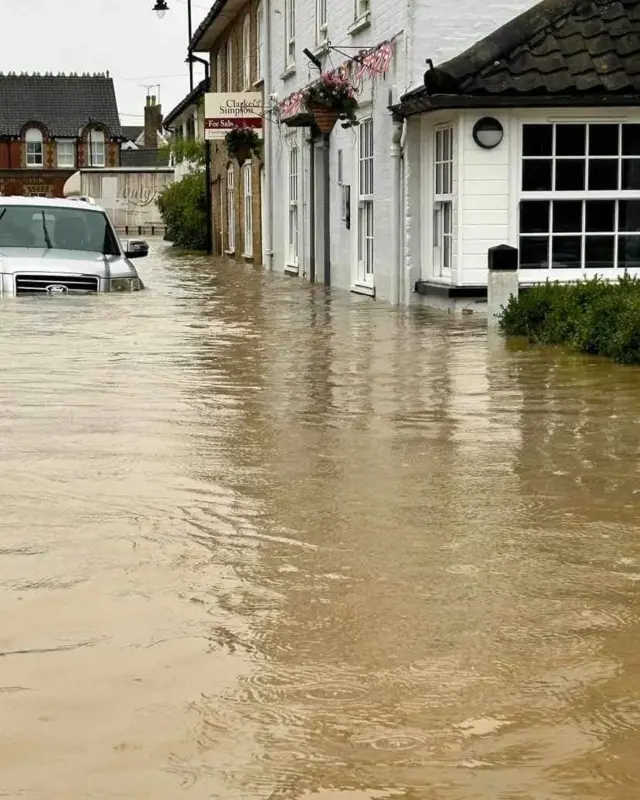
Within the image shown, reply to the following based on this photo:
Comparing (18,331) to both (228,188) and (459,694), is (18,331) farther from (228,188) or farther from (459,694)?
(228,188)

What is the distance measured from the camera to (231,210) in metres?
38.5

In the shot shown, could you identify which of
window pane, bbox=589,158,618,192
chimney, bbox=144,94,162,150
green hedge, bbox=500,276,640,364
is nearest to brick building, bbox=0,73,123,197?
chimney, bbox=144,94,162,150

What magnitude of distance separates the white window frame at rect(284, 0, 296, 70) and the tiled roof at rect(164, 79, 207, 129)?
52.9 ft

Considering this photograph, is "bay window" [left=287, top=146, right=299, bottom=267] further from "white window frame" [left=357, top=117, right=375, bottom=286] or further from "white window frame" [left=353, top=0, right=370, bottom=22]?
"white window frame" [left=353, top=0, right=370, bottom=22]

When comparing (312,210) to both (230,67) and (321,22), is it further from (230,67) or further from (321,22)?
(230,67)

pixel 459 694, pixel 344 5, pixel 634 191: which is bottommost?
pixel 459 694

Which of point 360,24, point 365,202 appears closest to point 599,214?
point 365,202

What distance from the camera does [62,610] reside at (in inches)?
191

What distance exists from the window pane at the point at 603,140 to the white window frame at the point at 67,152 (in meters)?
65.8

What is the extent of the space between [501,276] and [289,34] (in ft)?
43.6

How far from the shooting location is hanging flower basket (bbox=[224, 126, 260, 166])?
30344 millimetres

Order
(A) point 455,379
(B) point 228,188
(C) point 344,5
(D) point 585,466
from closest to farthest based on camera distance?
(D) point 585,466 < (A) point 455,379 < (C) point 344,5 < (B) point 228,188

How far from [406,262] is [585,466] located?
454 inches

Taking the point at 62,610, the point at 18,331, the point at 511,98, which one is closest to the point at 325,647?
the point at 62,610
